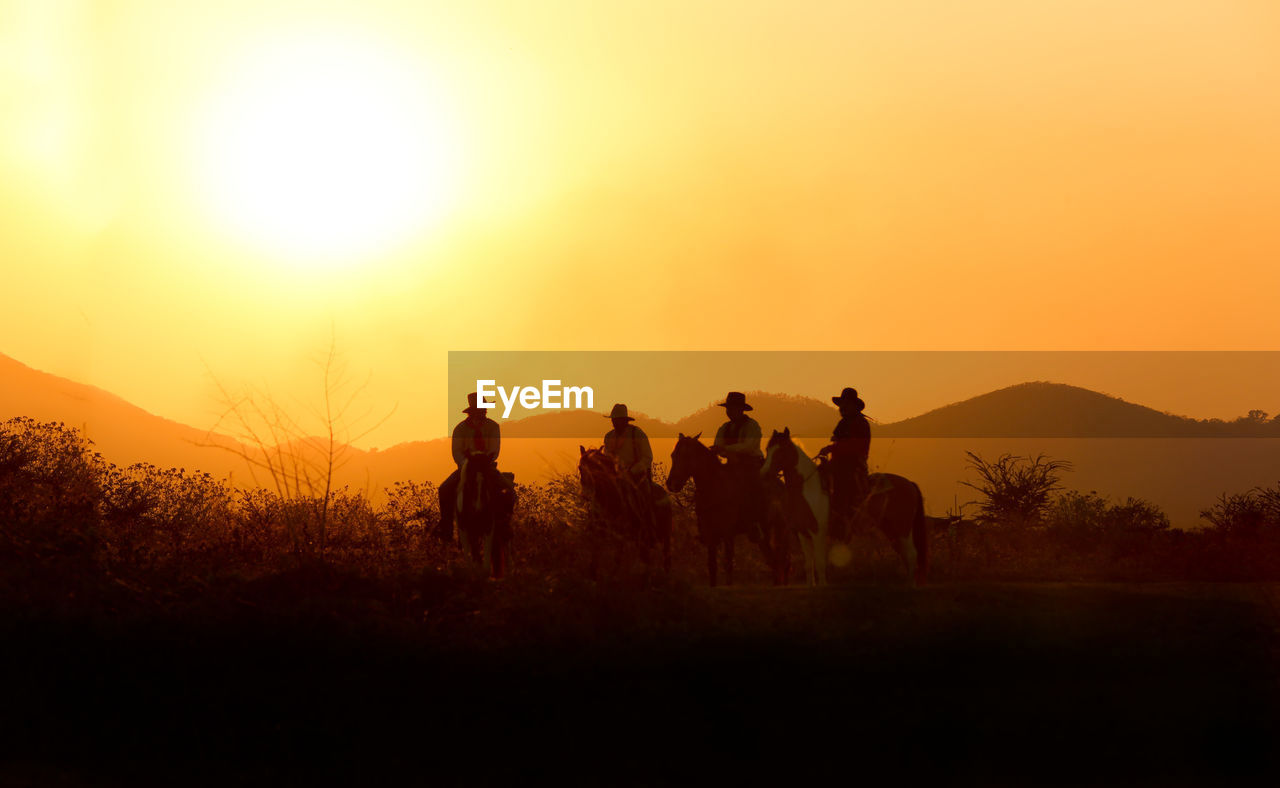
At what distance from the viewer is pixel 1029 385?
92625 millimetres

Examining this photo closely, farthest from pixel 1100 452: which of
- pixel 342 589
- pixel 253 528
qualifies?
pixel 342 589

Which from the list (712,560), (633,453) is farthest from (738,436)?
(712,560)

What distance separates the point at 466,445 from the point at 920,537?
6.97 meters

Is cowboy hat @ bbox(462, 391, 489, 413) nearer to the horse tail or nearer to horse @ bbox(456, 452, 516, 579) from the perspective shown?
horse @ bbox(456, 452, 516, 579)

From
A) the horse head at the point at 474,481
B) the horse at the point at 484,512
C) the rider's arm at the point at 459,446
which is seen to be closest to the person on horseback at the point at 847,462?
the horse at the point at 484,512

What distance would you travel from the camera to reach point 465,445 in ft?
61.9

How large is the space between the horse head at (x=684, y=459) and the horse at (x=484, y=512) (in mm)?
2496

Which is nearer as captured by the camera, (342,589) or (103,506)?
(342,589)

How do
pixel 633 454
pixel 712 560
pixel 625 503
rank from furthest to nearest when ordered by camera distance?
pixel 633 454 → pixel 625 503 → pixel 712 560

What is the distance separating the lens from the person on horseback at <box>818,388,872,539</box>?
1767 cm

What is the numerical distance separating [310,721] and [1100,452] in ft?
247

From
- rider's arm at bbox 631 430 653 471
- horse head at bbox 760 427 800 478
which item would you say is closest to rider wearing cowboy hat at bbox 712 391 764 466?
horse head at bbox 760 427 800 478

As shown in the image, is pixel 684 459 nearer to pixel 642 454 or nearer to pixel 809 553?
pixel 642 454

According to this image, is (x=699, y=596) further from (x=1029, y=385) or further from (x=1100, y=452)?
(x=1029, y=385)
